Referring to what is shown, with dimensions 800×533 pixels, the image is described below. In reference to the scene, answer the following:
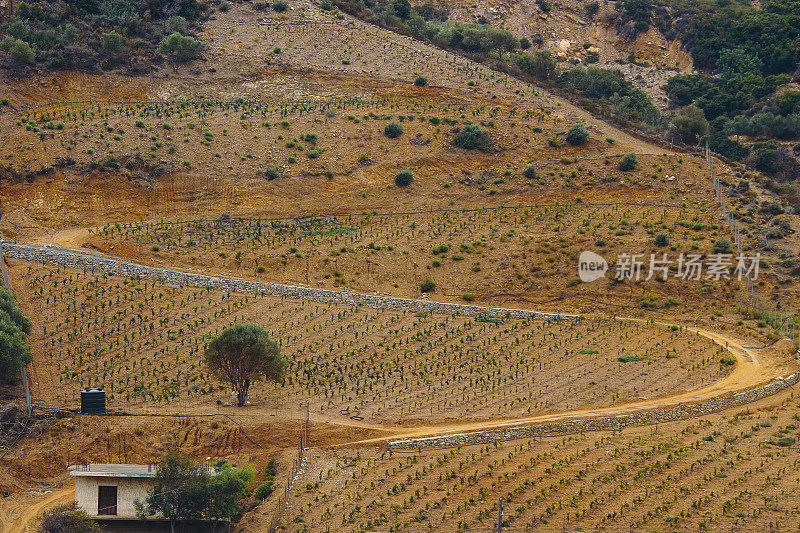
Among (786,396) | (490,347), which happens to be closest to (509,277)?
(490,347)

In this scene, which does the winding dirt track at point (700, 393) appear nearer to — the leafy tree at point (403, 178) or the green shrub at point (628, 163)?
the green shrub at point (628, 163)

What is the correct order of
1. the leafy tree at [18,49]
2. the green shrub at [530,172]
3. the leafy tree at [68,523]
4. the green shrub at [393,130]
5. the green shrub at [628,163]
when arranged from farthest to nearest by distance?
the leafy tree at [18,49] → the green shrub at [393,130] → the green shrub at [530,172] → the green shrub at [628,163] → the leafy tree at [68,523]

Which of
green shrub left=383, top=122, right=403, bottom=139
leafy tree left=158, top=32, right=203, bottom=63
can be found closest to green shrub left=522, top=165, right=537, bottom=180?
green shrub left=383, top=122, right=403, bottom=139

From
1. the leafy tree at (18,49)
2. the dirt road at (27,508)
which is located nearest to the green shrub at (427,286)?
the dirt road at (27,508)

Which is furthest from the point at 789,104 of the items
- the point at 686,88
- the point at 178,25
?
the point at 178,25

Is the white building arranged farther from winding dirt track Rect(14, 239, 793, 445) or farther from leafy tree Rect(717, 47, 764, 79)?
leafy tree Rect(717, 47, 764, 79)

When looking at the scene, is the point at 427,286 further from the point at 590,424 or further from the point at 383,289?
the point at 590,424

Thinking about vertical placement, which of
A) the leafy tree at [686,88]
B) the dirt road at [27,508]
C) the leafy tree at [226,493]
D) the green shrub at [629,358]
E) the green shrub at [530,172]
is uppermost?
the leafy tree at [686,88]

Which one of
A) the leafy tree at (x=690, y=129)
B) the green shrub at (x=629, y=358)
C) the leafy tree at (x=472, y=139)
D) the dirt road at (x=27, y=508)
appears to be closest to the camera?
the dirt road at (x=27, y=508)
